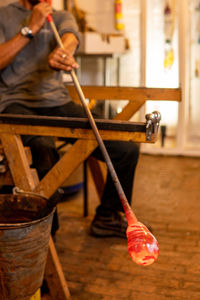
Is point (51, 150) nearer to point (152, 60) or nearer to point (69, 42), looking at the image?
point (69, 42)

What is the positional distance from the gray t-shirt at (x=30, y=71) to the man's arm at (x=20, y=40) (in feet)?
0.49

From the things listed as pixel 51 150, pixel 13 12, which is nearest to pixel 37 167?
pixel 51 150

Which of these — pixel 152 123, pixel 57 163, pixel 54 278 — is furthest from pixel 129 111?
pixel 54 278

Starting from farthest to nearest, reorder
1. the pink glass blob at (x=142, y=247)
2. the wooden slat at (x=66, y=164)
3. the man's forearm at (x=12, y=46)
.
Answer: the man's forearm at (x=12, y=46) < the wooden slat at (x=66, y=164) < the pink glass blob at (x=142, y=247)

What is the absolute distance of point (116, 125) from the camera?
1442 mm

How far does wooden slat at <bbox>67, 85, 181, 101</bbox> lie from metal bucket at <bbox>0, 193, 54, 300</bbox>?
1.09 metres

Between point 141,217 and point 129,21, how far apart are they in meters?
2.66

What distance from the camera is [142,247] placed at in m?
1.05

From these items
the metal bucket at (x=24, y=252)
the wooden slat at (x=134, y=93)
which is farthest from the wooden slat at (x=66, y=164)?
the wooden slat at (x=134, y=93)

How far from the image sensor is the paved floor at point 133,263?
173 centimetres

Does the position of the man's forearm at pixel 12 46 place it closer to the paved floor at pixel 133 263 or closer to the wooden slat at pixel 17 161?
the wooden slat at pixel 17 161

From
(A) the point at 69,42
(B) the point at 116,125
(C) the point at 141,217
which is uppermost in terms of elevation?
(A) the point at 69,42

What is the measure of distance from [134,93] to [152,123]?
97cm

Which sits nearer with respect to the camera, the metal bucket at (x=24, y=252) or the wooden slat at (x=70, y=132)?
the metal bucket at (x=24, y=252)
